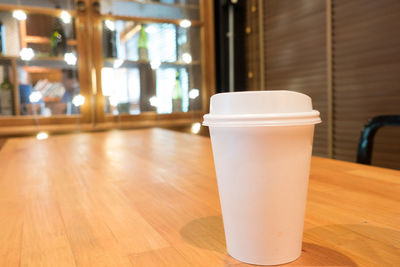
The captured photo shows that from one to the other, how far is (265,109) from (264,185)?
2.8 inches

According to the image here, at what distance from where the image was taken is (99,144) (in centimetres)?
147

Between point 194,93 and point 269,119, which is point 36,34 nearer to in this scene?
point 194,93

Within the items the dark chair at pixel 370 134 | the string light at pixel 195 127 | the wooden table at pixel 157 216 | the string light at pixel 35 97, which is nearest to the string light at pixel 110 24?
the string light at pixel 35 97

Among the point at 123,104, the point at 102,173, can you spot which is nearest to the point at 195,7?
the point at 123,104

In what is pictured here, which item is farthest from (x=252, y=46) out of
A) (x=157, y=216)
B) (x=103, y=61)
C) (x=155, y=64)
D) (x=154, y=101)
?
(x=157, y=216)

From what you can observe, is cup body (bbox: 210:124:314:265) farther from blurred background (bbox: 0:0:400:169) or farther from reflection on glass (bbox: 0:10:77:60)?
reflection on glass (bbox: 0:10:77:60)

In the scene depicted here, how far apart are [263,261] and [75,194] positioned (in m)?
0.45

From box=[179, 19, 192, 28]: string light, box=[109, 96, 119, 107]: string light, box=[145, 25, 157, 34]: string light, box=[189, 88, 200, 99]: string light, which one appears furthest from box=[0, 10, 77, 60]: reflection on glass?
box=[189, 88, 200, 99]: string light

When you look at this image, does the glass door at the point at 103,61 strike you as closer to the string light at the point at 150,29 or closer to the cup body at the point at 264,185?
the string light at the point at 150,29

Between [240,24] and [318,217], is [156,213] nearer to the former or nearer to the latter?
[318,217]

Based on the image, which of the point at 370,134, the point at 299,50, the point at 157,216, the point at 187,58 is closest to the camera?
the point at 157,216

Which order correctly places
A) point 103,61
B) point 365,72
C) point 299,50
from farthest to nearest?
point 103,61
point 299,50
point 365,72

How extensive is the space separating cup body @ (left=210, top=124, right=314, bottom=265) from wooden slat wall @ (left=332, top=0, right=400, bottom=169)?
2.06m

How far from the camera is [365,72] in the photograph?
2.29 meters
